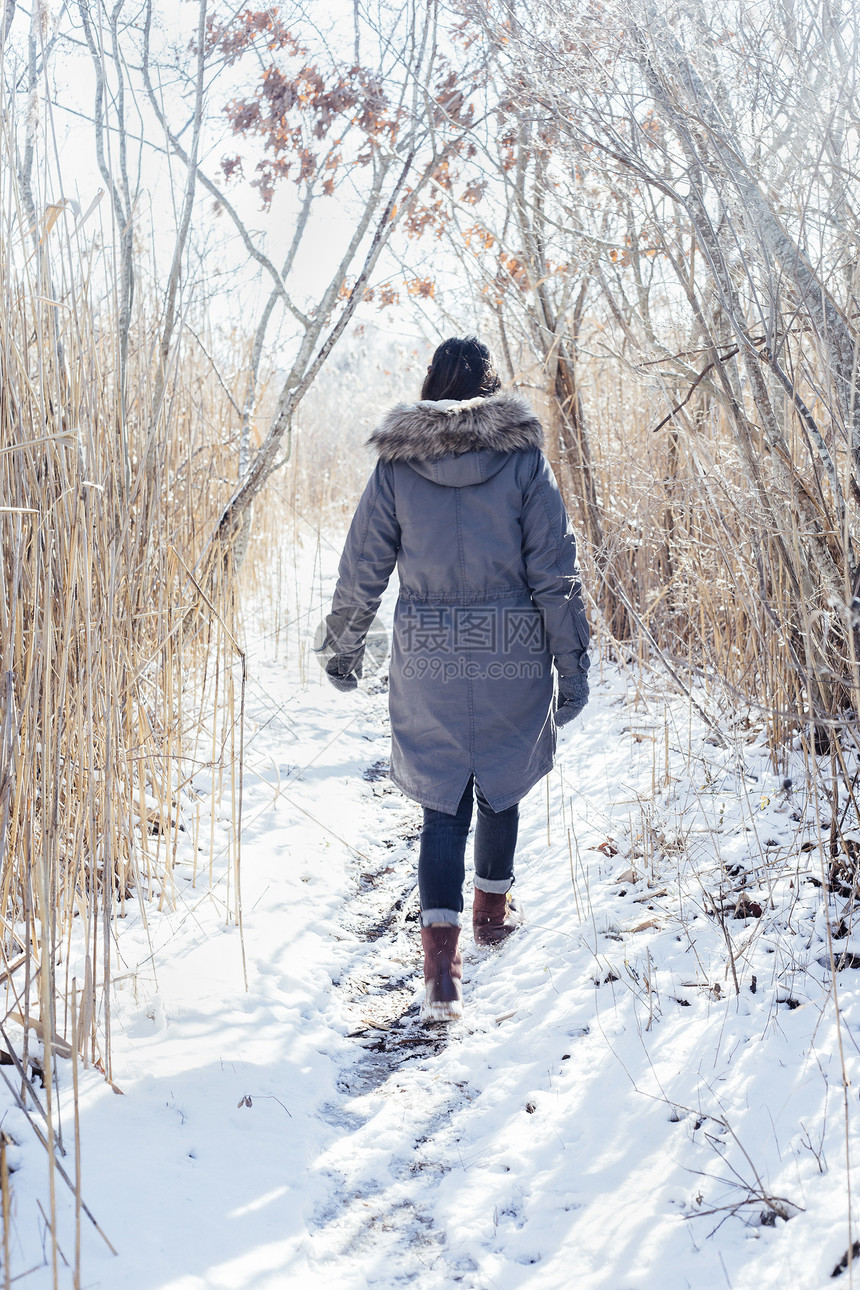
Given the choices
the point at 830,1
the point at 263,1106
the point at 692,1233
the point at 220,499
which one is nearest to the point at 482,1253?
the point at 692,1233

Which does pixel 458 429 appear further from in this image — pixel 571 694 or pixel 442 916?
pixel 442 916

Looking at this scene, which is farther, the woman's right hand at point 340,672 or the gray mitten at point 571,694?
the woman's right hand at point 340,672

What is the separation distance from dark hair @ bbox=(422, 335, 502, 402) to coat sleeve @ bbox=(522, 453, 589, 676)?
0.23 m

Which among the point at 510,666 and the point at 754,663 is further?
the point at 754,663

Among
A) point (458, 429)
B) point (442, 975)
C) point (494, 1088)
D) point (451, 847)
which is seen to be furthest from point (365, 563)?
point (494, 1088)

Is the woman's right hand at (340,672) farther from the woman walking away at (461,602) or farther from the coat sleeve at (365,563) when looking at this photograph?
the woman walking away at (461,602)

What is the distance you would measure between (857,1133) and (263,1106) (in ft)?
3.20

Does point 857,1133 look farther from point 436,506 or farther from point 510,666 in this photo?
point 436,506

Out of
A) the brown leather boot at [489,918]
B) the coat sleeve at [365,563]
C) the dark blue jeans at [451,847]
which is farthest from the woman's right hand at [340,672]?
the brown leather boot at [489,918]

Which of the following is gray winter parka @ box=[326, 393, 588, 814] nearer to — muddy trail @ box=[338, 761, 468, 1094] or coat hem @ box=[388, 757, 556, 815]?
coat hem @ box=[388, 757, 556, 815]

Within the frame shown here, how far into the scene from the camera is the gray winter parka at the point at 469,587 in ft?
5.82

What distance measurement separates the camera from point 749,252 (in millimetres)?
1639

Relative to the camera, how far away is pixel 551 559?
5.98ft

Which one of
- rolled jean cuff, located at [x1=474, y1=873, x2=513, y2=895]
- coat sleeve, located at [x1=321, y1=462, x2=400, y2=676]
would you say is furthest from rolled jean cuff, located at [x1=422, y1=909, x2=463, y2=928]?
coat sleeve, located at [x1=321, y1=462, x2=400, y2=676]
